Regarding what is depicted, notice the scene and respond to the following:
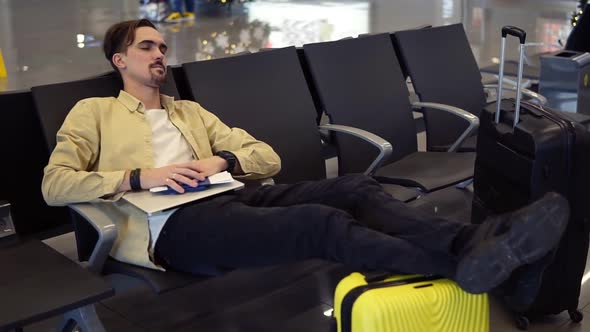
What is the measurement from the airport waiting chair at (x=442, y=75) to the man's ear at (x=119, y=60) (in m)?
1.53

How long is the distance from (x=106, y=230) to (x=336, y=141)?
1.36 metres

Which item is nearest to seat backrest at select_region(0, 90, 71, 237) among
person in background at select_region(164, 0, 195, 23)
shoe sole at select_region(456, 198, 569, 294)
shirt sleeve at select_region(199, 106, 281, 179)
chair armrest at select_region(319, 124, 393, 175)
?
shirt sleeve at select_region(199, 106, 281, 179)

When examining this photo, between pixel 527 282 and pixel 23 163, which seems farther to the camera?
pixel 23 163

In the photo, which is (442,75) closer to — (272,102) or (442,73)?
(442,73)

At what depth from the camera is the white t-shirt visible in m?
2.55

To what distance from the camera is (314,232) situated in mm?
2037

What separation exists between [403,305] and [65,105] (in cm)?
131

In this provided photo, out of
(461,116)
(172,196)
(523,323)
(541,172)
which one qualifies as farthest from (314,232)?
(461,116)

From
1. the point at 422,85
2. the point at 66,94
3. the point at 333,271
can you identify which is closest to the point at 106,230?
the point at 66,94

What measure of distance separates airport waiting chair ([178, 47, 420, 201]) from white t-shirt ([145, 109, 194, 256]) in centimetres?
30

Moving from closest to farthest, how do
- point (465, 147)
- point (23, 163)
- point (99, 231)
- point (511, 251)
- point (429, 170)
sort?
point (511, 251) < point (99, 231) < point (23, 163) < point (429, 170) < point (465, 147)

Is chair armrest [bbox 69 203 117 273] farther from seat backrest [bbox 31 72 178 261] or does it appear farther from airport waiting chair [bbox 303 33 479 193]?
airport waiting chair [bbox 303 33 479 193]

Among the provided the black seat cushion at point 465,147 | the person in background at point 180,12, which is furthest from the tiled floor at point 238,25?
the black seat cushion at point 465,147

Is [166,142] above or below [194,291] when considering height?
above
